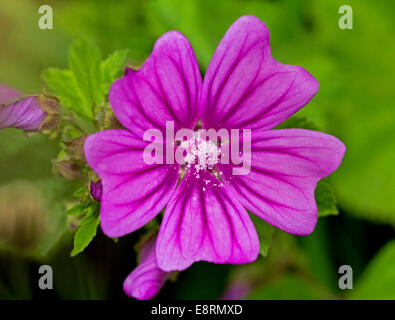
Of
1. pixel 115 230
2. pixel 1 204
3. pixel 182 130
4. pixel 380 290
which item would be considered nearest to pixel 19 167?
pixel 1 204

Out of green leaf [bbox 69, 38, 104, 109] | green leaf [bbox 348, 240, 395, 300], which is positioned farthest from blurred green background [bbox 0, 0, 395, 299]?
green leaf [bbox 69, 38, 104, 109]

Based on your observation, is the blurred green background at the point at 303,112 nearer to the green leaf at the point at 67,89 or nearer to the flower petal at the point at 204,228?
the green leaf at the point at 67,89

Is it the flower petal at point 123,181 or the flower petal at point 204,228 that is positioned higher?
the flower petal at point 123,181

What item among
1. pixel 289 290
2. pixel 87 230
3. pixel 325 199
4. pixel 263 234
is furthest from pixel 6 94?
pixel 289 290

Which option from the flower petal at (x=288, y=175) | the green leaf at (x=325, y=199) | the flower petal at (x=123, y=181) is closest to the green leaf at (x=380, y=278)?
the green leaf at (x=325, y=199)

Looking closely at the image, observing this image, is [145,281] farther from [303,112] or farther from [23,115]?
[303,112]

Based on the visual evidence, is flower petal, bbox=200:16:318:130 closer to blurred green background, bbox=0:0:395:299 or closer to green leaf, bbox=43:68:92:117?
green leaf, bbox=43:68:92:117

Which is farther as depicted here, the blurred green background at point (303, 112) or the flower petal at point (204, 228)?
the blurred green background at point (303, 112)
